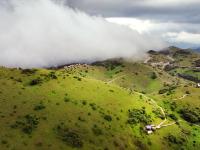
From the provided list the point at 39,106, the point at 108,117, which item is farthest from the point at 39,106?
the point at 108,117

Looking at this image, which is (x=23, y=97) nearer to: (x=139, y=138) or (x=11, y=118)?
(x=11, y=118)

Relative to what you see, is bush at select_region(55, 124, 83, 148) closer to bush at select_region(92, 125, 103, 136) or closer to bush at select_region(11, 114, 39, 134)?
bush at select_region(11, 114, 39, 134)

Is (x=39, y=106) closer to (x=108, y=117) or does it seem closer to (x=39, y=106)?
(x=39, y=106)

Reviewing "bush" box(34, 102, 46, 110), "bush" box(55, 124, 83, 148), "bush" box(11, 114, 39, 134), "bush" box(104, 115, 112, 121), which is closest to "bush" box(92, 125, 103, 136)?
"bush" box(55, 124, 83, 148)

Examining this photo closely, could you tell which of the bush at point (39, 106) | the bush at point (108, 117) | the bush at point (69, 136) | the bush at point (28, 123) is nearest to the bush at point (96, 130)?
the bush at point (69, 136)

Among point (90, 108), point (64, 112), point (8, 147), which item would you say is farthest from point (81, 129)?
point (8, 147)

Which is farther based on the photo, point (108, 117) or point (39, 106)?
point (108, 117)

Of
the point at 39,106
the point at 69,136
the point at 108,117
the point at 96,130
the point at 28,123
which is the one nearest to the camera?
the point at 28,123

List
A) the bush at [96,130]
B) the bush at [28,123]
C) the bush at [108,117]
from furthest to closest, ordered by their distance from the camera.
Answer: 1. the bush at [108,117]
2. the bush at [96,130]
3. the bush at [28,123]

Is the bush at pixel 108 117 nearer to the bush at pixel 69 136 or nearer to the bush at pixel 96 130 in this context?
the bush at pixel 96 130

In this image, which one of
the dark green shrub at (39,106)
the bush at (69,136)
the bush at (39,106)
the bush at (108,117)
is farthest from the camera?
the bush at (108,117)

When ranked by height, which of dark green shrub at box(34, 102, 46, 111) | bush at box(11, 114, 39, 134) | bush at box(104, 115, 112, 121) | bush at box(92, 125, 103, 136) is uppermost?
dark green shrub at box(34, 102, 46, 111)
